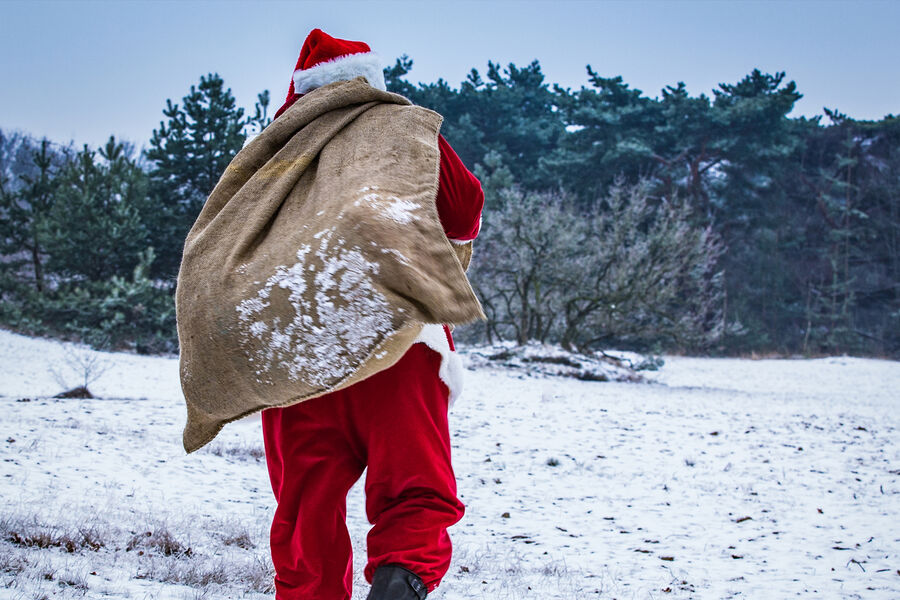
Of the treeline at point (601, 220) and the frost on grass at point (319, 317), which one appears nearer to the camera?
the frost on grass at point (319, 317)

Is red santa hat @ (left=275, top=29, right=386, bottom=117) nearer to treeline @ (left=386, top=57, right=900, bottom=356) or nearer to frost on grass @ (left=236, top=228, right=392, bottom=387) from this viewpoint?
frost on grass @ (left=236, top=228, right=392, bottom=387)

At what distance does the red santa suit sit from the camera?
1.64 meters

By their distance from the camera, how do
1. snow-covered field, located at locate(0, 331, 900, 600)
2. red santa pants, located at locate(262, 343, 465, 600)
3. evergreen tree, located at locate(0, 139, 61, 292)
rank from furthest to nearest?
evergreen tree, located at locate(0, 139, 61, 292) → snow-covered field, located at locate(0, 331, 900, 600) → red santa pants, located at locate(262, 343, 465, 600)

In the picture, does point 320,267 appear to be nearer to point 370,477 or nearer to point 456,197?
point 456,197

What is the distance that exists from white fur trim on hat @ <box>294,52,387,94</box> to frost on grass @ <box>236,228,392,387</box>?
61 centimetres

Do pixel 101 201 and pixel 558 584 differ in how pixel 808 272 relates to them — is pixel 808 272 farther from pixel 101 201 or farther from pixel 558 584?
pixel 558 584

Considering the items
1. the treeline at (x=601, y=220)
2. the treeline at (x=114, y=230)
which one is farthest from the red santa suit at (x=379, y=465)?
the treeline at (x=114, y=230)

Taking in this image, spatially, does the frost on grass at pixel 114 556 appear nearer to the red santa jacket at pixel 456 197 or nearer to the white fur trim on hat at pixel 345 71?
the red santa jacket at pixel 456 197

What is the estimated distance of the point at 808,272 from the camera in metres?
27.2

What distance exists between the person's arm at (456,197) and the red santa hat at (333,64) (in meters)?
0.33

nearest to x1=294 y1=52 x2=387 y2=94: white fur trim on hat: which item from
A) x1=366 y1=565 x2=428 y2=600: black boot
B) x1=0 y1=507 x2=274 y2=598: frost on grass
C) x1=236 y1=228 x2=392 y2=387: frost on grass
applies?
x1=236 y1=228 x2=392 y2=387: frost on grass

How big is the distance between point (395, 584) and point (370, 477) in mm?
256

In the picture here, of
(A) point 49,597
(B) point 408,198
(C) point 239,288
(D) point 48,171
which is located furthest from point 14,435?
(D) point 48,171

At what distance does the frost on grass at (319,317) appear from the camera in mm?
1458
